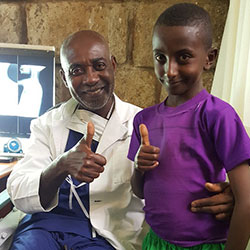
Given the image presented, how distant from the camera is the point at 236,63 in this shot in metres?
1.12

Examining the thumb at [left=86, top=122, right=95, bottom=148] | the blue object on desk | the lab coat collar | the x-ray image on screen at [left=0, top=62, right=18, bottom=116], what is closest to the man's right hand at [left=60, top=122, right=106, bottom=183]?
the thumb at [left=86, top=122, right=95, bottom=148]

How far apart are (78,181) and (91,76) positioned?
1.20ft

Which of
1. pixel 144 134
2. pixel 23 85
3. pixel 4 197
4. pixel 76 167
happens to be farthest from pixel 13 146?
pixel 144 134

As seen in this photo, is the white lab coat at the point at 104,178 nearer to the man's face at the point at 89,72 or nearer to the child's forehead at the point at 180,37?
the man's face at the point at 89,72

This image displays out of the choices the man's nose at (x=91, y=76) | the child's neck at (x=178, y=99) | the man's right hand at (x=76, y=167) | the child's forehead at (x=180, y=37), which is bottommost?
the man's right hand at (x=76, y=167)

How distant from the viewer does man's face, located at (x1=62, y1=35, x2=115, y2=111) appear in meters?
1.06

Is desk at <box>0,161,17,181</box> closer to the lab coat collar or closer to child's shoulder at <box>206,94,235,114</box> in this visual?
the lab coat collar

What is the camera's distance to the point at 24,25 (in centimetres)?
164

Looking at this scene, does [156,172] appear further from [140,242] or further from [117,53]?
[117,53]

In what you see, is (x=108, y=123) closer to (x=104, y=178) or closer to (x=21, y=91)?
(x=104, y=178)

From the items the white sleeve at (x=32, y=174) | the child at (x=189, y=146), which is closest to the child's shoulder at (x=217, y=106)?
the child at (x=189, y=146)

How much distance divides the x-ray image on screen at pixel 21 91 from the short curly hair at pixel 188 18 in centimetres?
92

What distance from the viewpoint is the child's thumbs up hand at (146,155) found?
74cm

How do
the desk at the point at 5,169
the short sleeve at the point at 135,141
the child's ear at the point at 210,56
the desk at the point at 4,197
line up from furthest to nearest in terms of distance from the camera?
the desk at the point at 5,169 < the desk at the point at 4,197 < the short sleeve at the point at 135,141 < the child's ear at the point at 210,56
